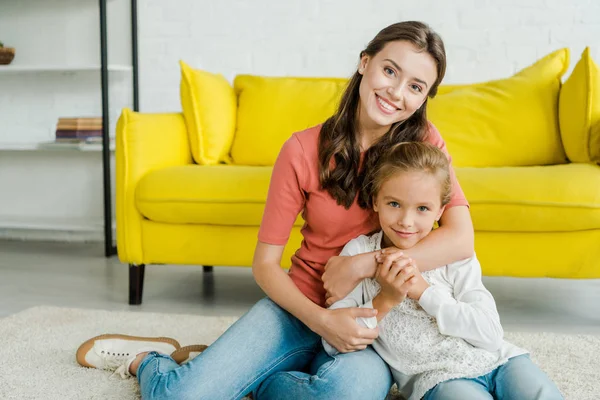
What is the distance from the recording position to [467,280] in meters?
1.30

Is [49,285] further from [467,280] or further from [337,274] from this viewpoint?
[467,280]

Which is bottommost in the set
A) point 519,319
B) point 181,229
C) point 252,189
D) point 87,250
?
point 87,250

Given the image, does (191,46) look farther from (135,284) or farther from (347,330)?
(347,330)

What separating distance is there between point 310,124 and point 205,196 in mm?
594

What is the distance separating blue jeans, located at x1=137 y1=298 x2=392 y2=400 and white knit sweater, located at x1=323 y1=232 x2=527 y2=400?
5 cm

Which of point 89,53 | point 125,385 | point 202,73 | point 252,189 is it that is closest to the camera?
point 125,385

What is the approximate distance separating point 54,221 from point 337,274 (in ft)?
8.13

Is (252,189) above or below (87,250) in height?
above

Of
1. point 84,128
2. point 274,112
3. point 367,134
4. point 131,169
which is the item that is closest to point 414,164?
point 367,134

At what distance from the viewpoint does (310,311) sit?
129 centimetres

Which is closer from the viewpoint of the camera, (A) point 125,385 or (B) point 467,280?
(B) point 467,280

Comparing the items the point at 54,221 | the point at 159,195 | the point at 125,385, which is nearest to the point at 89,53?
the point at 54,221

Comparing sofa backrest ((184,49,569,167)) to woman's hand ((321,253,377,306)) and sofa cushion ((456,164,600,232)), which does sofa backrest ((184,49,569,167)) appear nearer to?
sofa cushion ((456,164,600,232))

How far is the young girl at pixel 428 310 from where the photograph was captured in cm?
119
